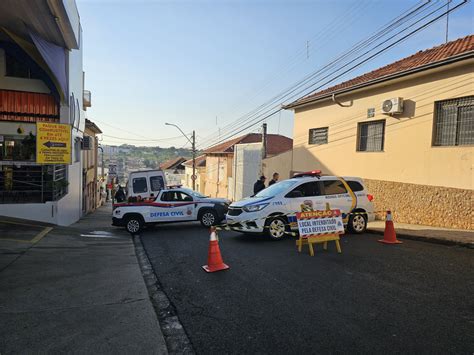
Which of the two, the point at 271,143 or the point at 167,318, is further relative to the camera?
the point at 271,143

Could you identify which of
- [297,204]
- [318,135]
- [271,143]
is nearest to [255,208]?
[297,204]

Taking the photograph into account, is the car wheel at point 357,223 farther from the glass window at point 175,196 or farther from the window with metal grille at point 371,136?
the glass window at point 175,196

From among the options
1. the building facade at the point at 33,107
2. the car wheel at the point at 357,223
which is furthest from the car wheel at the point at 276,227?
the building facade at the point at 33,107

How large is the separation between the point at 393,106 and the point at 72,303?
476 inches

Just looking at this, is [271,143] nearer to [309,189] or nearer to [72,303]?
[309,189]

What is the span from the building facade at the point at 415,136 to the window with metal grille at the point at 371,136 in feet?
0.13

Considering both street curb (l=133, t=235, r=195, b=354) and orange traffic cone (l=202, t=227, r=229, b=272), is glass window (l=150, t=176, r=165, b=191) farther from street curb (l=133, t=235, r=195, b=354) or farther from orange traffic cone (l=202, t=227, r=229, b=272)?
orange traffic cone (l=202, t=227, r=229, b=272)

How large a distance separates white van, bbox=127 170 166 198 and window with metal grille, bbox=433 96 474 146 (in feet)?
41.2

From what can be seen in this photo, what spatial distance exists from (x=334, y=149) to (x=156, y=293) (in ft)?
42.1

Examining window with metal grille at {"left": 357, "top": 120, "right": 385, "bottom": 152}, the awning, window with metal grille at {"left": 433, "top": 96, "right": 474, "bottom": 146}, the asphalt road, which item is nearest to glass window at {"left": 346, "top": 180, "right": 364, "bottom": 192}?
the asphalt road

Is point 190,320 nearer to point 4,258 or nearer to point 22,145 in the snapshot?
point 4,258

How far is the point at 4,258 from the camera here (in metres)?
7.35

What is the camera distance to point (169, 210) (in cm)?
1349

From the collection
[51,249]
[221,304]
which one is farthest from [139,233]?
[221,304]
